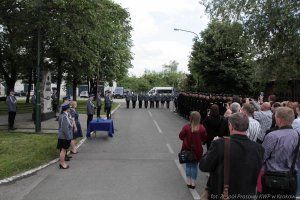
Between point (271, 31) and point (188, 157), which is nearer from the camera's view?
point (188, 157)

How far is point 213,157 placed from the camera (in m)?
4.82

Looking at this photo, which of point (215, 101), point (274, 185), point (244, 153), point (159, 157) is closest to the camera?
point (244, 153)

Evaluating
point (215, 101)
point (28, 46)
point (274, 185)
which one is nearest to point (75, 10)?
point (28, 46)

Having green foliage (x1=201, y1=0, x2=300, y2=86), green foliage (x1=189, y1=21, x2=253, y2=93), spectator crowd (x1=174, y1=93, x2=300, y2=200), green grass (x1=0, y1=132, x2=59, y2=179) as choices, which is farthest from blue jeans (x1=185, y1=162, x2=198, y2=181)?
green foliage (x1=189, y1=21, x2=253, y2=93)

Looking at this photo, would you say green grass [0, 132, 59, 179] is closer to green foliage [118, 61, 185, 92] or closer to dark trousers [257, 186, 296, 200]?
dark trousers [257, 186, 296, 200]

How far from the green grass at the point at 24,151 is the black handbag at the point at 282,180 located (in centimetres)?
662

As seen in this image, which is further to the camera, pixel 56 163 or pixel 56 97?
pixel 56 97

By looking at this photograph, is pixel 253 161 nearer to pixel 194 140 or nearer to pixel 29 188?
pixel 194 140

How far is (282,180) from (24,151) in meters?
10.2

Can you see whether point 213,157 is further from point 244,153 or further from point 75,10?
point 75,10

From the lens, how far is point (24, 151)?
14375mm

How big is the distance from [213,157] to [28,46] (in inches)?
877

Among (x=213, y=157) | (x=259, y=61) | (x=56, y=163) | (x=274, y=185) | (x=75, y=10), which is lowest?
(x=56, y=163)

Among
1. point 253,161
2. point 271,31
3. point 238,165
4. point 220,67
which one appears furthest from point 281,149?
point 220,67
